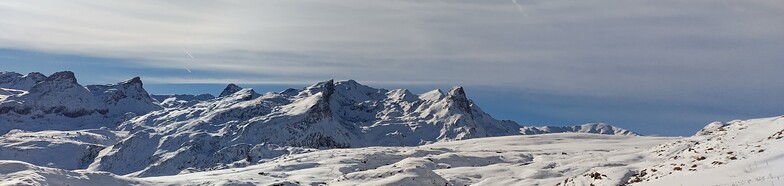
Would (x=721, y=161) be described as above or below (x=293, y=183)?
above

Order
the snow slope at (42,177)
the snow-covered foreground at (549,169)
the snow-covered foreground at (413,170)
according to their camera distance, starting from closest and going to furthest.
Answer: the snow-covered foreground at (549,169) → the snow slope at (42,177) → the snow-covered foreground at (413,170)

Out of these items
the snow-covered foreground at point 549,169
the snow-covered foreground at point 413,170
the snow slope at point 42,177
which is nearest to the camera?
the snow-covered foreground at point 549,169

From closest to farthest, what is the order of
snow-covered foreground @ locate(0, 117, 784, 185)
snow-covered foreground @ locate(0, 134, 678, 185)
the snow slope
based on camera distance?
snow-covered foreground @ locate(0, 117, 784, 185) → the snow slope → snow-covered foreground @ locate(0, 134, 678, 185)

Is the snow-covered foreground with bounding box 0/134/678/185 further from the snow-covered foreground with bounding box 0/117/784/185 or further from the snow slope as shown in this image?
the snow slope

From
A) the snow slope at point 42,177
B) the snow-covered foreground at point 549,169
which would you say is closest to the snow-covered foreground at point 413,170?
the snow-covered foreground at point 549,169

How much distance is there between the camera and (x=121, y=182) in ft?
189

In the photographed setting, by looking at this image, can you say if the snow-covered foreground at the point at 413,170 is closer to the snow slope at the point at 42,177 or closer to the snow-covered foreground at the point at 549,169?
the snow-covered foreground at the point at 549,169

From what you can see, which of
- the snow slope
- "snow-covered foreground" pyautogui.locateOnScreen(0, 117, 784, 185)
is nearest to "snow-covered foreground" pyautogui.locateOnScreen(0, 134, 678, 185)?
"snow-covered foreground" pyautogui.locateOnScreen(0, 117, 784, 185)

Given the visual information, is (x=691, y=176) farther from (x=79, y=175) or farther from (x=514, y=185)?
(x=79, y=175)

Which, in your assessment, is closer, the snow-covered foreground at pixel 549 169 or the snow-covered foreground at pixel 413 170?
the snow-covered foreground at pixel 549 169

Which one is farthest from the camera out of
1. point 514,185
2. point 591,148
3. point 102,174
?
point 591,148

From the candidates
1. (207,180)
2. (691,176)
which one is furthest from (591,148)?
(691,176)

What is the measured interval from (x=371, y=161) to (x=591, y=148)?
44.1m

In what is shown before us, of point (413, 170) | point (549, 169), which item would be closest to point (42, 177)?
point (413, 170)
